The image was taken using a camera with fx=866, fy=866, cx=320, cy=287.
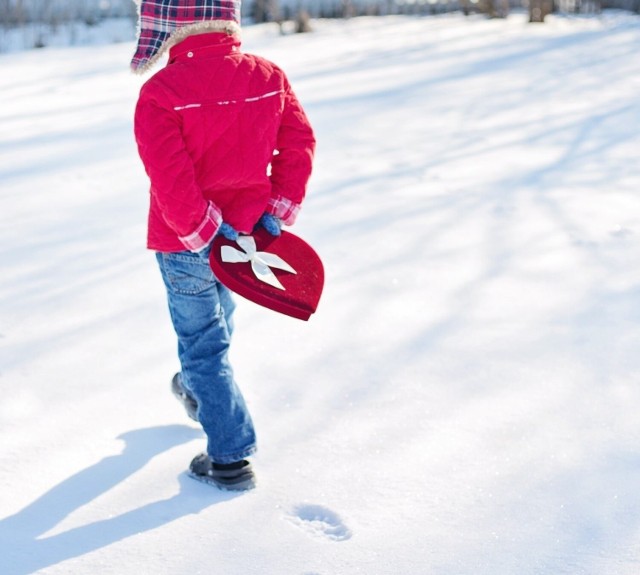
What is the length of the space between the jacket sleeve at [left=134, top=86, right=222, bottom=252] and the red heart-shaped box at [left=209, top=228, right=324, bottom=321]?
91 mm

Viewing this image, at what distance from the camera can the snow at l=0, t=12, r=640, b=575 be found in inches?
80.3

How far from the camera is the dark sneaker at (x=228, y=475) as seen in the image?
7.38 ft

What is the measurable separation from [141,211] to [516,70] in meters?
4.87

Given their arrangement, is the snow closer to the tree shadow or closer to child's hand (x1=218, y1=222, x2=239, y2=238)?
the tree shadow

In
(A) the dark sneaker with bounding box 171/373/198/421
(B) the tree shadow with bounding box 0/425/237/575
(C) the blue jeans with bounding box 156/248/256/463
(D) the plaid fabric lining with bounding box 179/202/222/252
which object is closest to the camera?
(B) the tree shadow with bounding box 0/425/237/575

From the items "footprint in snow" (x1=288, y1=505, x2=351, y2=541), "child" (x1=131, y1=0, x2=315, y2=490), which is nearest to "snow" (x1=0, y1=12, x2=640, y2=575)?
"footprint in snow" (x1=288, y1=505, x2=351, y2=541)

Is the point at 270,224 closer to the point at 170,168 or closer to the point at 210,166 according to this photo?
the point at 210,166

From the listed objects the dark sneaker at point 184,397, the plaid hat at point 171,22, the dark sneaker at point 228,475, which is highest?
the plaid hat at point 171,22

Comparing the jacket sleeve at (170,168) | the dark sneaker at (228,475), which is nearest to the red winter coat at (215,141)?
the jacket sleeve at (170,168)

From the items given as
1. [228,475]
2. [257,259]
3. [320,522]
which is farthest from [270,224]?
[320,522]

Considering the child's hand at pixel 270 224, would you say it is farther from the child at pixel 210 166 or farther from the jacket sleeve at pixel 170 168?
the jacket sleeve at pixel 170 168

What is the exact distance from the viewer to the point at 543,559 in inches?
76.7

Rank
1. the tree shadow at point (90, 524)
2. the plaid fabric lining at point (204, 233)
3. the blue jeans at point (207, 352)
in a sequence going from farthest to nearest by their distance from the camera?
the blue jeans at point (207, 352) → the plaid fabric lining at point (204, 233) → the tree shadow at point (90, 524)

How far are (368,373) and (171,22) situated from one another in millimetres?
1310
